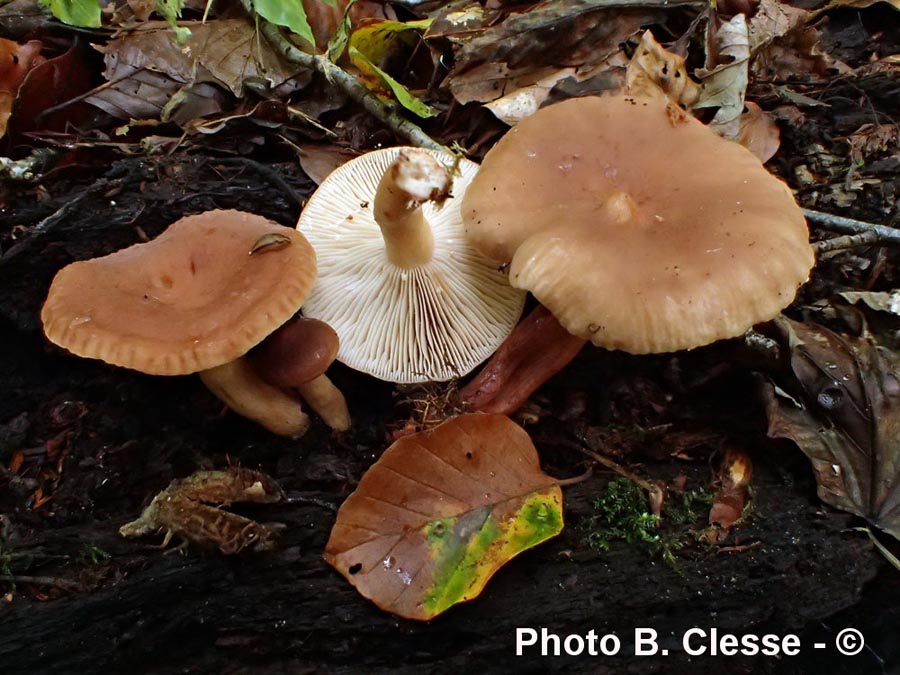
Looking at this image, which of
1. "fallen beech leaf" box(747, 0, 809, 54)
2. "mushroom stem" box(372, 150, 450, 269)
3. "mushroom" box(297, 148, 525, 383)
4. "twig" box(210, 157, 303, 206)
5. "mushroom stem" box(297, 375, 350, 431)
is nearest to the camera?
"mushroom stem" box(372, 150, 450, 269)

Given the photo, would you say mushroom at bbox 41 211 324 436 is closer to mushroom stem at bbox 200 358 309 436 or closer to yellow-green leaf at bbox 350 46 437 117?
mushroom stem at bbox 200 358 309 436

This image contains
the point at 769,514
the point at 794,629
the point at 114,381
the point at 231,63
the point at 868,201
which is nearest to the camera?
the point at 794,629

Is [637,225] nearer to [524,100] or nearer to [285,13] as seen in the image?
[524,100]

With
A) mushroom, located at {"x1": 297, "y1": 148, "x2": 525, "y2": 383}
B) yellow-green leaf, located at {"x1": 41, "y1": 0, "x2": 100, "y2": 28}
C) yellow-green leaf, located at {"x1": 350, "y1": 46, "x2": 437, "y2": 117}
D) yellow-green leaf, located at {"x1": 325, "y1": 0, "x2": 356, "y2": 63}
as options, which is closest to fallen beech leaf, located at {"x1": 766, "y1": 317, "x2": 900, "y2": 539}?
mushroom, located at {"x1": 297, "y1": 148, "x2": 525, "y2": 383}

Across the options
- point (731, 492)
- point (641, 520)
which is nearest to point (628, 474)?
point (641, 520)

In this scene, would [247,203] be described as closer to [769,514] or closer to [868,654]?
[769,514]

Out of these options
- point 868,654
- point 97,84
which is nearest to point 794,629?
point 868,654

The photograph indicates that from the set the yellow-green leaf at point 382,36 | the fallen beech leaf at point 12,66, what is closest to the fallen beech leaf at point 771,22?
the yellow-green leaf at point 382,36

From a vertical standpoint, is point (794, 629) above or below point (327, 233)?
below
